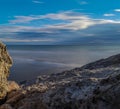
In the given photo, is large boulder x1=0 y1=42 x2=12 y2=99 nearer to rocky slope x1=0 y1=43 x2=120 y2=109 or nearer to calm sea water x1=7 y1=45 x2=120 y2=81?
rocky slope x1=0 y1=43 x2=120 y2=109

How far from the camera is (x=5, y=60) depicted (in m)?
13.0

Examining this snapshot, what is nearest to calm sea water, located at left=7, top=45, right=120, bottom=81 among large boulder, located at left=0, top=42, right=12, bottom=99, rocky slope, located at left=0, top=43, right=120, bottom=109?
large boulder, located at left=0, top=42, right=12, bottom=99

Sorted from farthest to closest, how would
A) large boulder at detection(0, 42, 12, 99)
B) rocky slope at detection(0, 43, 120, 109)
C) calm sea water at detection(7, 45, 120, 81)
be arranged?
calm sea water at detection(7, 45, 120, 81), large boulder at detection(0, 42, 12, 99), rocky slope at detection(0, 43, 120, 109)

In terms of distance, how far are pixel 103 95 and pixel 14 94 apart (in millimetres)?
3811

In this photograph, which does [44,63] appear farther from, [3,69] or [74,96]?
[74,96]

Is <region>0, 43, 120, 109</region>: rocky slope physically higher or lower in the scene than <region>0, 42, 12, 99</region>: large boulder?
lower

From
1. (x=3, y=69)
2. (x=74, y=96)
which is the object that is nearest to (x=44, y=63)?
(x=3, y=69)

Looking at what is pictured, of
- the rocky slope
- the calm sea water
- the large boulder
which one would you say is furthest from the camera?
the calm sea water

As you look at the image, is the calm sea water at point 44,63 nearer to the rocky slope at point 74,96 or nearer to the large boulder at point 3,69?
the large boulder at point 3,69

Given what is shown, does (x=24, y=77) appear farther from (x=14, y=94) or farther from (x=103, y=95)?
(x=103, y=95)

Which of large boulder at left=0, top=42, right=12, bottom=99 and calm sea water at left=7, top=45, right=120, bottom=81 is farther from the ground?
large boulder at left=0, top=42, right=12, bottom=99

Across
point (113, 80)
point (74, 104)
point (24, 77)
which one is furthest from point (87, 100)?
point (24, 77)

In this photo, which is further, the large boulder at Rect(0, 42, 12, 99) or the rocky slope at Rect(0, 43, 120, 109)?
the large boulder at Rect(0, 42, 12, 99)

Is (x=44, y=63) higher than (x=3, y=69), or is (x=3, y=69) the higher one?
(x=3, y=69)
